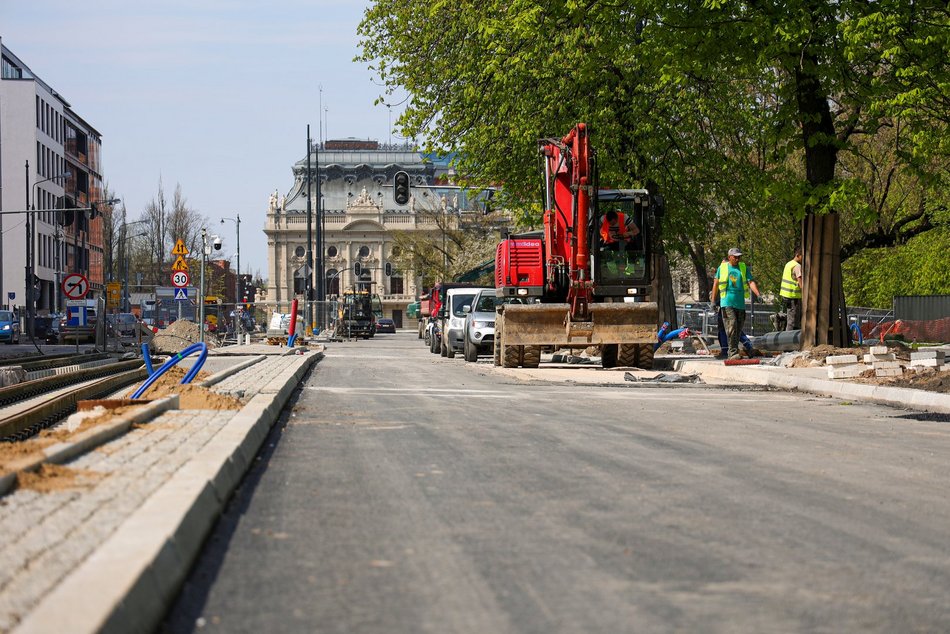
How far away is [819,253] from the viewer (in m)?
23.3

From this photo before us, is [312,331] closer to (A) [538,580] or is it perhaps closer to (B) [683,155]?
(B) [683,155]

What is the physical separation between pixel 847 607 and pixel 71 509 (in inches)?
126

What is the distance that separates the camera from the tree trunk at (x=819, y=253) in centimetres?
→ 2325

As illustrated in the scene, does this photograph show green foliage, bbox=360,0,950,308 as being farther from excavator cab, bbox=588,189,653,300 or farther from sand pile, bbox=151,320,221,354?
sand pile, bbox=151,320,221,354

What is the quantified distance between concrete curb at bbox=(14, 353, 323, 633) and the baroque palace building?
133m

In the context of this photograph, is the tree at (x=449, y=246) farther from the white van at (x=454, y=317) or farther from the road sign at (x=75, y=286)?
the road sign at (x=75, y=286)

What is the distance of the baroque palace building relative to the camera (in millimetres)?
144375

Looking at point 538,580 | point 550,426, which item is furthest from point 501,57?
point 538,580

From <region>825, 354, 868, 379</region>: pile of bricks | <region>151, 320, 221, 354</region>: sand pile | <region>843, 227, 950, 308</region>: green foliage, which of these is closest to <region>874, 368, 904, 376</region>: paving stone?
<region>825, 354, 868, 379</region>: pile of bricks

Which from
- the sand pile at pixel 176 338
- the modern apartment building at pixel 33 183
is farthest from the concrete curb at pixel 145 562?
the modern apartment building at pixel 33 183

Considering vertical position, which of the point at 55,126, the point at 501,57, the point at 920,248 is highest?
the point at 55,126

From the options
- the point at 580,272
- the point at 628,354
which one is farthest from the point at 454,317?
the point at 580,272

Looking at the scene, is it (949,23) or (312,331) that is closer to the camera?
(949,23)

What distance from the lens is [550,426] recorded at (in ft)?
36.8
